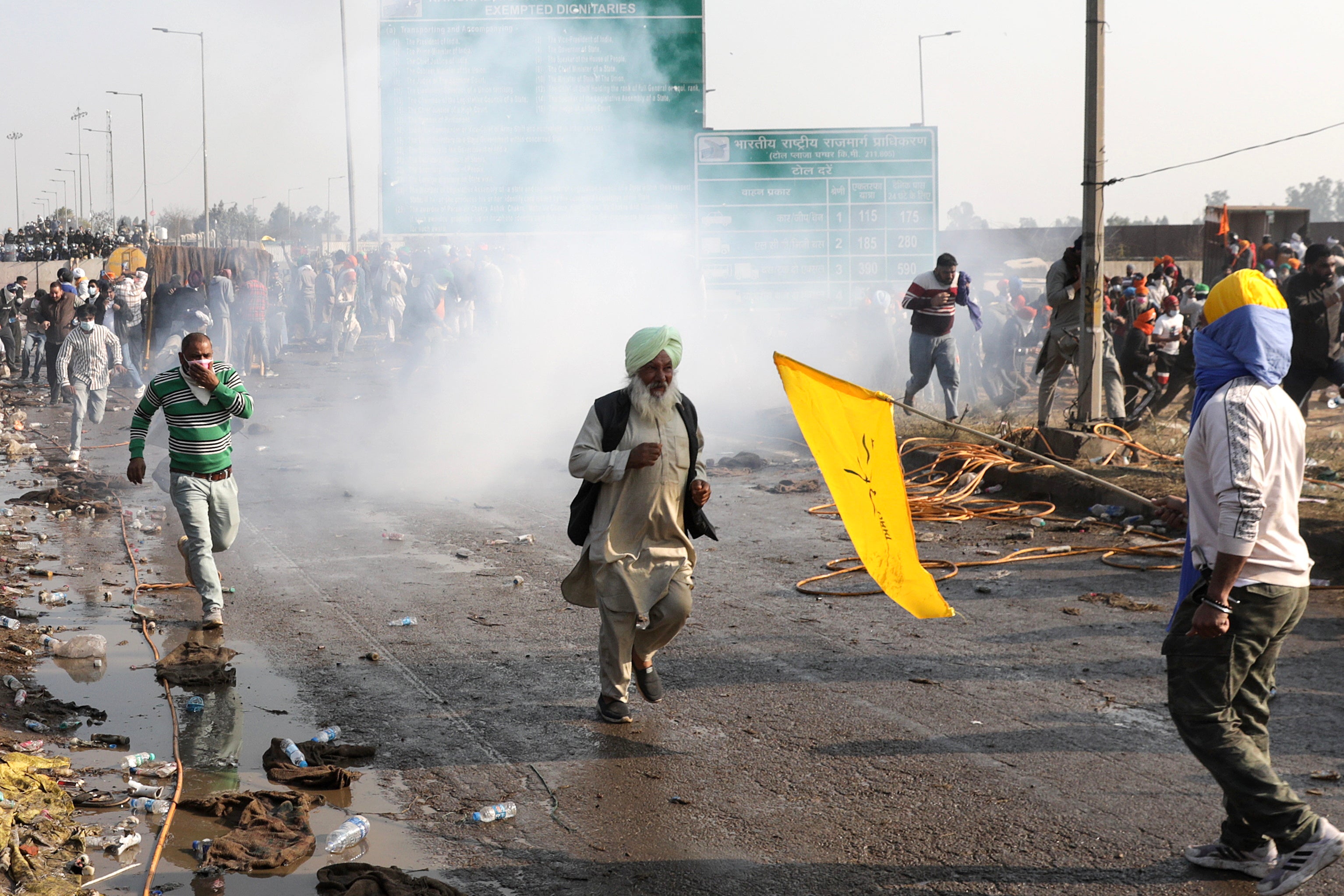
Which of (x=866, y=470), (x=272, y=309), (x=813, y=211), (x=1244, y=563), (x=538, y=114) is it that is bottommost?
(x=1244, y=563)

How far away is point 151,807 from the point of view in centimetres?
426

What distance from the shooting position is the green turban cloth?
4941mm

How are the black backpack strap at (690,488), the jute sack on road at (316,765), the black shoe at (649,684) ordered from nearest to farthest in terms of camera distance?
the jute sack on road at (316,765), the black backpack strap at (690,488), the black shoe at (649,684)

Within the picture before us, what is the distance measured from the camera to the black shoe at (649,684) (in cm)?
527

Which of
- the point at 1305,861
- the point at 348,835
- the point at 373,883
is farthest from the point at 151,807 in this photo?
the point at 1305,861

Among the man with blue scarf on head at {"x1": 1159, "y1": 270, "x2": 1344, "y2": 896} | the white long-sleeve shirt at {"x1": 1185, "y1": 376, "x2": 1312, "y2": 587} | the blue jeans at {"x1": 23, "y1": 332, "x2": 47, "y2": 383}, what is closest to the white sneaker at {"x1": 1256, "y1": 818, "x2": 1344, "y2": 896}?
the man with blue scarf on head at {"x1": 1159, "y1": 270, "x2": 1344, "y2": 896}

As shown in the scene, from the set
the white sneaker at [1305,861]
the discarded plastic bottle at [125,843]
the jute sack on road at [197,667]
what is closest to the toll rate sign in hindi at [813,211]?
the jute sack on road at [197,667]

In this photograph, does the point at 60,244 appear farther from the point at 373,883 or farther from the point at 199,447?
the point at 373,883

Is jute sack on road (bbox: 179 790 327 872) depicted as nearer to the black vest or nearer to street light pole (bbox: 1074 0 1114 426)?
the black vest

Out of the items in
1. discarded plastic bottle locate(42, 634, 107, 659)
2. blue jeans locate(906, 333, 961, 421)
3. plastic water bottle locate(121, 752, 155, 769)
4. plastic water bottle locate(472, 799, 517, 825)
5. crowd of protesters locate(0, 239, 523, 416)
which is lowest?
plastic water bottle locate(472, 799, 517, 825)

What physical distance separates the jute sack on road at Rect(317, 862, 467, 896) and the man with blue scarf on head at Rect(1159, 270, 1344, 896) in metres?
2.23

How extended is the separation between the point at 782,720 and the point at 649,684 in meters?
0.60

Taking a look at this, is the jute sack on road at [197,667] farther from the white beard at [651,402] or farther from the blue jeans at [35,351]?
the blue jeans at [35,351]

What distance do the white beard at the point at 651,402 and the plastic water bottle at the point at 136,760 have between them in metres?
2.36
